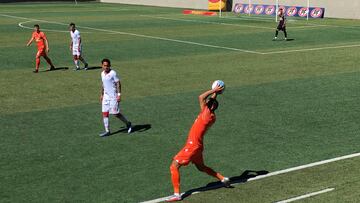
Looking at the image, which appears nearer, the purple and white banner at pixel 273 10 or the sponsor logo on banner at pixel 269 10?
the purple and white banner at pixel 273 10

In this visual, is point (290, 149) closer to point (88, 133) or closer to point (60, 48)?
point (88, 133)

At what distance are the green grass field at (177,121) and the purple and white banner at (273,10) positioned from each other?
2141 cm

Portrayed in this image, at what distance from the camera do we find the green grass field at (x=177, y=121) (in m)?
11.4

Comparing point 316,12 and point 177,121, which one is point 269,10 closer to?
point 316,12

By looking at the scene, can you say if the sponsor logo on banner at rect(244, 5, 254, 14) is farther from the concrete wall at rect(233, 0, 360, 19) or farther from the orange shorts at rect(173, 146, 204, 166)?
the orange shorts at rect(173, 146, 204, 166)

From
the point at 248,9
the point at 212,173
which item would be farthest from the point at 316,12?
the point at 212,173

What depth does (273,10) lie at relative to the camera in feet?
193

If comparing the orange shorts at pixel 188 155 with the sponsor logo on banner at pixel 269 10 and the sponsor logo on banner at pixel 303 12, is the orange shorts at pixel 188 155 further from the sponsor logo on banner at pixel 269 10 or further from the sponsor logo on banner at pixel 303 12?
the sponsor logo on banner at pixel 269 10

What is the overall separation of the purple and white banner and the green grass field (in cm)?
2141

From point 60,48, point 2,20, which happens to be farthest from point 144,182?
point 2,20

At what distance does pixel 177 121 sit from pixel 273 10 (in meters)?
44.7

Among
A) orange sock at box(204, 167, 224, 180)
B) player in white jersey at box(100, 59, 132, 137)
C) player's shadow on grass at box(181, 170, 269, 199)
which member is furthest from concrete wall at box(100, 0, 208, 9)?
orange sock at box(204, 167, 224, 180)

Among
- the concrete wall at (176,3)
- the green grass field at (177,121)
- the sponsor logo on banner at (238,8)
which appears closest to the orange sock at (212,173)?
the green grass field at (177,121)

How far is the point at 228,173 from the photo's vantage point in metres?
12.2
